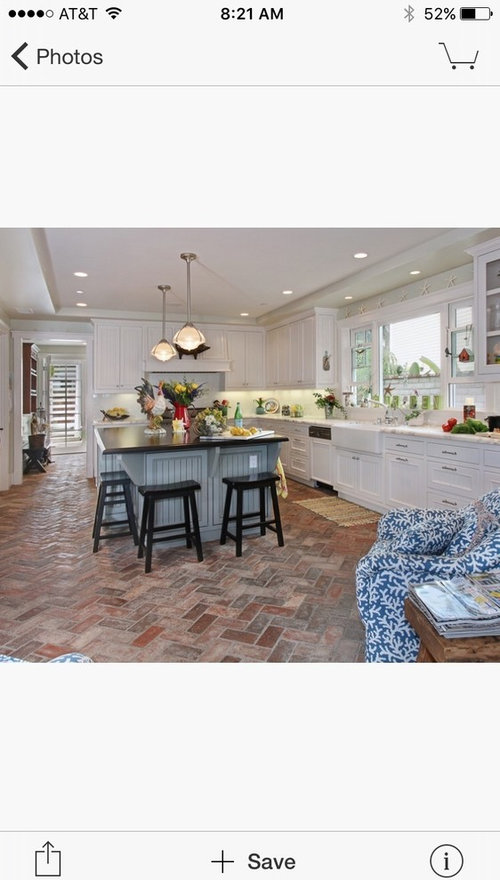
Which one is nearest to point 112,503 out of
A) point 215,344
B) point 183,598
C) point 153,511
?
point 153,511

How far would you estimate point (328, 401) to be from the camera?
5664 mm

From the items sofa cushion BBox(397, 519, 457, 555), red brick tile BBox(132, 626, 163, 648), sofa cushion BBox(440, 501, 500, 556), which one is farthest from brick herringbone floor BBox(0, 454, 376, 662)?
sofa cushion BBox(440, 501, 500, 556)

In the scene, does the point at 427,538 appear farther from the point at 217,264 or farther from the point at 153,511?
the point at 217,264

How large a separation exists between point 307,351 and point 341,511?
235 cm

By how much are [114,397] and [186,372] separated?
113 cm

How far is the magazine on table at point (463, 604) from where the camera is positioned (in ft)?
3.27

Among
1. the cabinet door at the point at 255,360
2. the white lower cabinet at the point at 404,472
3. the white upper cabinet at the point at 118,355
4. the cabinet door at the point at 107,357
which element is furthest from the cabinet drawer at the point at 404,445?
the cabinet door at the point at 107,357

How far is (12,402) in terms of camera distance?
5891 millimetres

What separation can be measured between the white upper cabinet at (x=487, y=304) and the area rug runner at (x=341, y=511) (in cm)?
167
